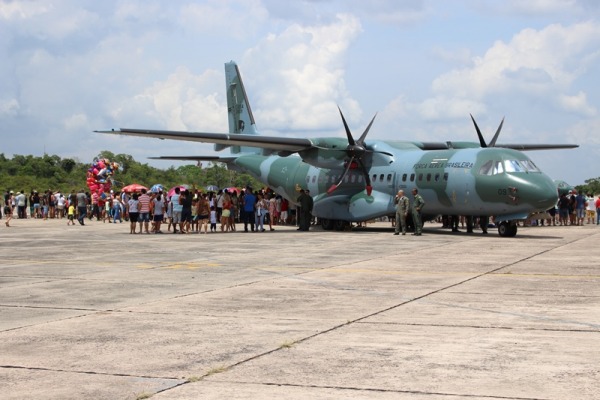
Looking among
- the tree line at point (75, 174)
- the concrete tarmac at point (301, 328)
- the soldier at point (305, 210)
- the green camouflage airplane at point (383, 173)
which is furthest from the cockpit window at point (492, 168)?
the tree line at point (75, 174)

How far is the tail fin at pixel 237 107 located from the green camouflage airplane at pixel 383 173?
0.21 feet

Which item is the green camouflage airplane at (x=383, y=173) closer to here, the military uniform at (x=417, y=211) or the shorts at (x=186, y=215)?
the military uniform at (x=417, y=211)

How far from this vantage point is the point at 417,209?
28688 mm

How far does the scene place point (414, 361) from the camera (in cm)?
737

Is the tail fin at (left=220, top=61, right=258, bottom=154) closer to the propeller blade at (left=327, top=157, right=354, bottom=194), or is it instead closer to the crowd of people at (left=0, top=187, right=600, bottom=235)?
the crowd of people at (left=0, top=187, right=600, bottom=235)

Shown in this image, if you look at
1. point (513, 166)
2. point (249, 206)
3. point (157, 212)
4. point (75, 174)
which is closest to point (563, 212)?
point (513, 166)

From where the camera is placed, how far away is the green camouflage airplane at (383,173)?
1040 inches

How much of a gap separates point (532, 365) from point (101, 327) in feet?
15.1

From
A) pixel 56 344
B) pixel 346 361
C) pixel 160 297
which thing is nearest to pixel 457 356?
pixel 346 361

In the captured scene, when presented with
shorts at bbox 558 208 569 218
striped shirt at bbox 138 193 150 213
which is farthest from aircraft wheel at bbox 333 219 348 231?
shorts at bbox 558 208 569 218

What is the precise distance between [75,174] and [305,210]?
278 feet

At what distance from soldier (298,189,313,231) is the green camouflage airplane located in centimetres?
75

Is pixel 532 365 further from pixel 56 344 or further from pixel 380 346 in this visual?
pixel 56 344

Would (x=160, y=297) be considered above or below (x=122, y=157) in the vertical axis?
below
